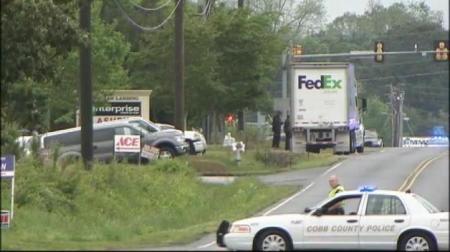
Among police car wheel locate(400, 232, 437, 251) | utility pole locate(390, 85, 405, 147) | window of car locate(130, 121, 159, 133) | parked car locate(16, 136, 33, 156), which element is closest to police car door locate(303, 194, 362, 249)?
police car wheel locate(400, 232, 437, 251)

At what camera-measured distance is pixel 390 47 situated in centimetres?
6438

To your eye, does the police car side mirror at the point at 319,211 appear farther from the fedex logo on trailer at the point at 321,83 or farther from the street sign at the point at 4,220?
the fedex logo on trailer at the point at 321,83

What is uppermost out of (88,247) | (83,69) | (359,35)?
(359,35)

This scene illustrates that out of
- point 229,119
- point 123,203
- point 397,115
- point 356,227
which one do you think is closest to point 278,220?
point 356,227

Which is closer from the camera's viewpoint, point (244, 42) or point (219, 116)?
point (244, 42)

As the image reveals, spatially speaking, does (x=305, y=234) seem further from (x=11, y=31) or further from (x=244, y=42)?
(x=244, y=42)

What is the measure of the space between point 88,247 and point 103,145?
2249 cm

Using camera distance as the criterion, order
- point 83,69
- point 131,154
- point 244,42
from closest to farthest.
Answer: point 83,69 → point 131,154 → point 244,42

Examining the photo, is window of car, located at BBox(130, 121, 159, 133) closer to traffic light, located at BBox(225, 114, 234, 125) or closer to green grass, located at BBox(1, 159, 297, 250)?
green grass, located at BBox(1, 159, 297, 250)

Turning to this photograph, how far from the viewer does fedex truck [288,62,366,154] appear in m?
49.0

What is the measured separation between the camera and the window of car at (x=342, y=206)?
19.3 m

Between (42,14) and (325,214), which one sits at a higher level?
(42,14)

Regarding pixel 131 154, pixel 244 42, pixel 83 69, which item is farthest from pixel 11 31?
pixel 244 42

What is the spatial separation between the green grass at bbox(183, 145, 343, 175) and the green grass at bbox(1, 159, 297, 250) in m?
3.34
